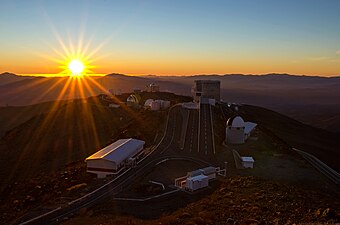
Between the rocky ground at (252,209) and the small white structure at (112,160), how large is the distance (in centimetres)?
778

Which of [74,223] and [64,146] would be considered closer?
[74,223]

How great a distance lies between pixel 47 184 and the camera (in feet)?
102

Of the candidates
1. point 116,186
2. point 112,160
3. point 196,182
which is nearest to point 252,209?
point 196,182

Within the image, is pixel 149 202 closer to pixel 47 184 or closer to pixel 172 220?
pixel 172 220

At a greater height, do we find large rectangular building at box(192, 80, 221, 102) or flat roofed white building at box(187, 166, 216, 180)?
large rectangular building at box(192, 80, 221, 102)

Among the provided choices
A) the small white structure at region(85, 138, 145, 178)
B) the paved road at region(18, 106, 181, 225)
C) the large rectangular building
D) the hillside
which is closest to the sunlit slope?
the hillside

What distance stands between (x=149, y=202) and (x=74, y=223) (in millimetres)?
5388

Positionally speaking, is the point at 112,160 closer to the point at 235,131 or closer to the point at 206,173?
the point at 206,173

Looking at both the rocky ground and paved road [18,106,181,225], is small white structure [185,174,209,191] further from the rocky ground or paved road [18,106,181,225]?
paved road [18,106,181,225]

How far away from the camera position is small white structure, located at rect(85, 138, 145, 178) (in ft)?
101

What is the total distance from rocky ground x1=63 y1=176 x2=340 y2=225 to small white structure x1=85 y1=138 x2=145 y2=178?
778 centimetres

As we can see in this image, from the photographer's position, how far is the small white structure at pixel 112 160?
1210 inches

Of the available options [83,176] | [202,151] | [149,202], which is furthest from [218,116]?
[149,202]

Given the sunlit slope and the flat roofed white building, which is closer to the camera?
the flat roofed white building
